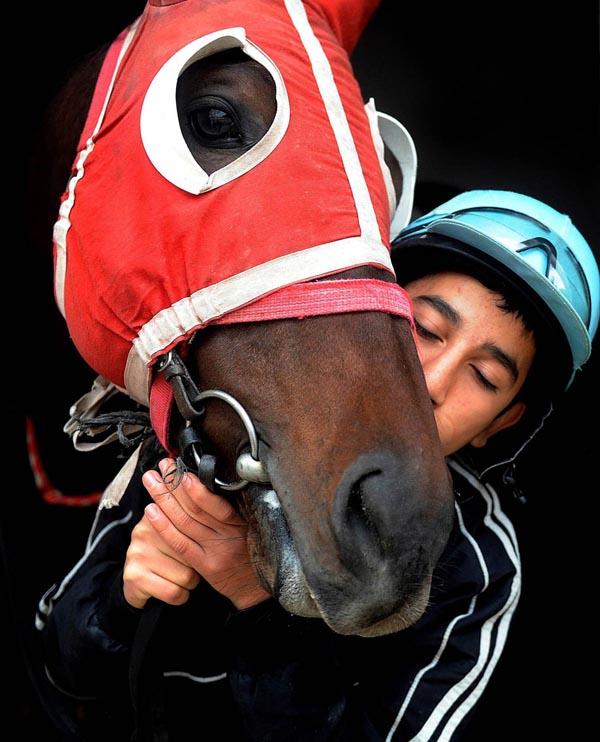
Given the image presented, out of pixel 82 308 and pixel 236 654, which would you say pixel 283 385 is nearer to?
pixel 82 308

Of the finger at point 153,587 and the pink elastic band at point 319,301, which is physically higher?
the pink elastic band at point 319,301

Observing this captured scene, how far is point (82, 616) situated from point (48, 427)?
977 mm

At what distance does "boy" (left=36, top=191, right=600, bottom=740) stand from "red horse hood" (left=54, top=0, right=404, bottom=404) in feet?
1.12

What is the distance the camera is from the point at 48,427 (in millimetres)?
2412

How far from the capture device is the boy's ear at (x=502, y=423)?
1.85 metres

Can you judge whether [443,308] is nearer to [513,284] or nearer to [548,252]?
[513,284]

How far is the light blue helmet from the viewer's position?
158 cm

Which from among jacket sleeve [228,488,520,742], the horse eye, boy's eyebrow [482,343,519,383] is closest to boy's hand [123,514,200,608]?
jacket sleeve [228,488,520,742]

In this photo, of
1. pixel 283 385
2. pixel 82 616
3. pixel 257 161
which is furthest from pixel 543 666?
pixel 257 161

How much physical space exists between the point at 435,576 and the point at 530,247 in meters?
0.76

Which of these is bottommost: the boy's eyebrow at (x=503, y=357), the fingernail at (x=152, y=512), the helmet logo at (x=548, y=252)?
the boy's eyebrow at (x=503, y=357)

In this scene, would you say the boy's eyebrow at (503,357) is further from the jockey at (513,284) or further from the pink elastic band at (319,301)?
the pink elastic band at (319,301)

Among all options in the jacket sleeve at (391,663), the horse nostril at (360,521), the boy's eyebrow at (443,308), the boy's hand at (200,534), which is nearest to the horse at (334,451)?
the horse nostril at (360,521)

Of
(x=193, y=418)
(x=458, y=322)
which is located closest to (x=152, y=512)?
(x=193, y=418)
